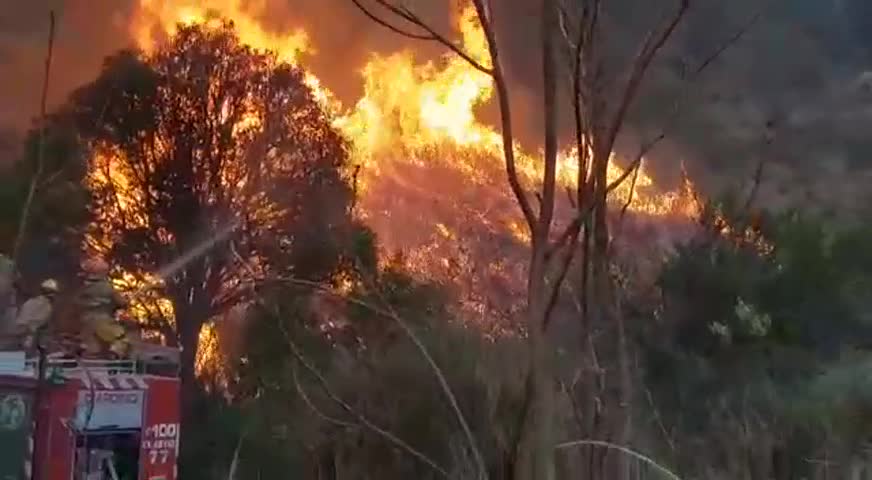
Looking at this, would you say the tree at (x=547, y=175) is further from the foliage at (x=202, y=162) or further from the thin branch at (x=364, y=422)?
the foliage at (x=202, y=162)

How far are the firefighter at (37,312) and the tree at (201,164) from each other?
12.9m

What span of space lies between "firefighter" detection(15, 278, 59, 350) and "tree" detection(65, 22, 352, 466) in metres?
12.9

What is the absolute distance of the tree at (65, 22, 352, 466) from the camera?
1786 cm

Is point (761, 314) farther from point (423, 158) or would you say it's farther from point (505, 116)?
point (505, 116)

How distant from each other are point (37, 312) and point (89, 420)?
2.53 meters

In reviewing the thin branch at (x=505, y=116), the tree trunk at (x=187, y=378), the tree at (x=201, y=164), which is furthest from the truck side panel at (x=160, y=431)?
the tree at (x=201, y=164)

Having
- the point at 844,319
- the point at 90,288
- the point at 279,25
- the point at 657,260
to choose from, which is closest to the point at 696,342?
Result: the point at 657,260

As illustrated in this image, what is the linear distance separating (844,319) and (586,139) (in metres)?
16.6

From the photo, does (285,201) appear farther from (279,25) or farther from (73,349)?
(73,349)

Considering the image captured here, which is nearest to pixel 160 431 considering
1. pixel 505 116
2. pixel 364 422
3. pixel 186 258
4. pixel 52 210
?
pixel 364 422

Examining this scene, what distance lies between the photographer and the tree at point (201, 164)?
17859mm

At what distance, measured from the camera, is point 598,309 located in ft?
11.2

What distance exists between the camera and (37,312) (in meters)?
3.90

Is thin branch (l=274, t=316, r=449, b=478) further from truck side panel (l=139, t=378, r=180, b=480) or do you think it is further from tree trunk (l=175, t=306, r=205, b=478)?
tree trunk (l=175, t=306, r=205, b=478)
